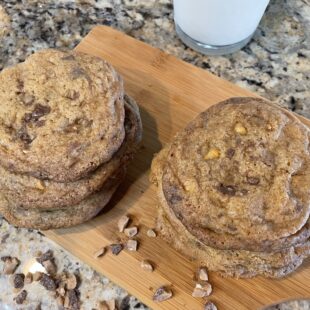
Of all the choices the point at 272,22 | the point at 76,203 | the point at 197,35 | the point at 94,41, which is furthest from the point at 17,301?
the point at 272,22

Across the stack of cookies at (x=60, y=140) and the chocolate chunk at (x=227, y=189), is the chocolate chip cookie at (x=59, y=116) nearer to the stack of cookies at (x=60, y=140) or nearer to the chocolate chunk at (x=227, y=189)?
the stack of cookies at (x=60, y=140)

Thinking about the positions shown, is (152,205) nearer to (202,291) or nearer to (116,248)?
(116,248)

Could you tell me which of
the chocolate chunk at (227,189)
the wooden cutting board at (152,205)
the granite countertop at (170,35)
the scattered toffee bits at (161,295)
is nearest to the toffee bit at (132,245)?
the wooden cutting board at (152,205)

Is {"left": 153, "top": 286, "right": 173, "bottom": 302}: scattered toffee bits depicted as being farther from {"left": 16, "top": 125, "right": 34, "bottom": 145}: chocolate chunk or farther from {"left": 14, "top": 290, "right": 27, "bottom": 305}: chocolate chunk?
{"left": 16, "top": 125, "right": 34, "bottom": 145}: chocolate chunk

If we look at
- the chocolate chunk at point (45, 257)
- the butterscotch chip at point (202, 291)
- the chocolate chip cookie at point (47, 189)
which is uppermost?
the chocolate chip cookie at point (47, 189)

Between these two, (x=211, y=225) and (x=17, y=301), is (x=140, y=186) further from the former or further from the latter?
(x=17, y=301)

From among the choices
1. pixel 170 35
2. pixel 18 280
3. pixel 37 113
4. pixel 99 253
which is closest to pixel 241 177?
pixel 99 253
